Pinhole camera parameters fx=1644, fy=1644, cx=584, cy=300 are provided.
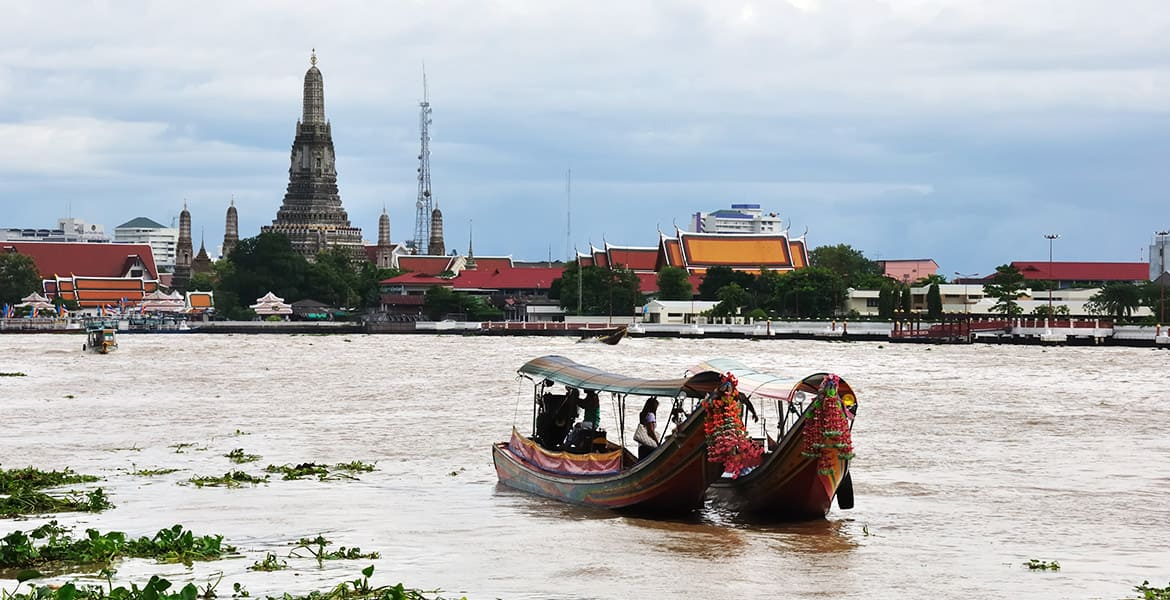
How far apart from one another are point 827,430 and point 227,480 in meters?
7.84

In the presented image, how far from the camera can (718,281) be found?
92.4 metres

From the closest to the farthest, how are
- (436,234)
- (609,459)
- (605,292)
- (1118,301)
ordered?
(609,459)
(1118,301)
(605,292)
(436,234)

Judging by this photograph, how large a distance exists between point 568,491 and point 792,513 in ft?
8.62

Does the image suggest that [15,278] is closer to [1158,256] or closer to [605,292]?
[605,292]

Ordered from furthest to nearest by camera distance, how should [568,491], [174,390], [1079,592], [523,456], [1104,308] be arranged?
[1104,308] → [174,390] → [523,456] → [568,491] → [1079,592]

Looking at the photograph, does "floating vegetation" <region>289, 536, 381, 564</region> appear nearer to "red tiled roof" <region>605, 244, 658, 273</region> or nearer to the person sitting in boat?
the person sitting in boat

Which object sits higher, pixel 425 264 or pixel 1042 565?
pixel 425 264

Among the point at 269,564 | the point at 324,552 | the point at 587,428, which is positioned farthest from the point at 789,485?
the point at 269,564

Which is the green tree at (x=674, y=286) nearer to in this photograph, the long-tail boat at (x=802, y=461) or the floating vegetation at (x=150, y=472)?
the floating vegetation at (x=150, y=472)

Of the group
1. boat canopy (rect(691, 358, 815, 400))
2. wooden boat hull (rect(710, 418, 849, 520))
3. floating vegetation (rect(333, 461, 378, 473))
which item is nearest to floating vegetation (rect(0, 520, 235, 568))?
wooden boat hull (rect(710, 418, 849, 520))

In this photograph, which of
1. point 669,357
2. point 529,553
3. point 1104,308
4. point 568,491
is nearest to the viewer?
point 529,553

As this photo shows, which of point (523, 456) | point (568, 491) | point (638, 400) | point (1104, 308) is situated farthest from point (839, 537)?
point (1104, 308)

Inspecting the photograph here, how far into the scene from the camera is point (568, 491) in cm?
1716

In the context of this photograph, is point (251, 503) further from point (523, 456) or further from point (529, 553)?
point (529, 553)
